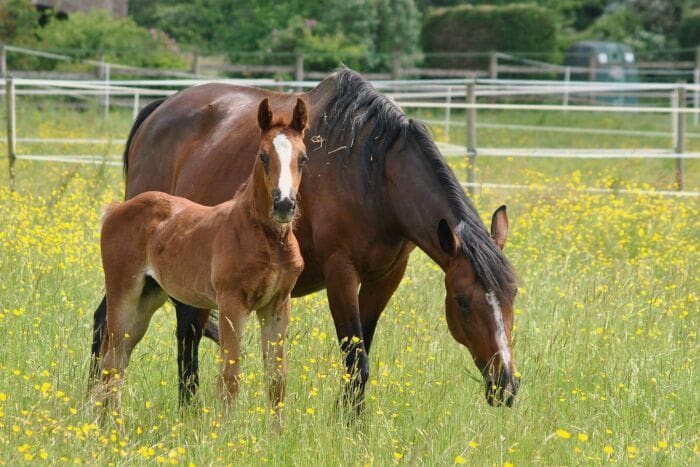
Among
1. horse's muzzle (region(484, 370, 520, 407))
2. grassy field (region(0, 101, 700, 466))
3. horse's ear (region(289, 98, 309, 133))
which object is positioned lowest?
grassy field (region(0, 101, 700, 466))

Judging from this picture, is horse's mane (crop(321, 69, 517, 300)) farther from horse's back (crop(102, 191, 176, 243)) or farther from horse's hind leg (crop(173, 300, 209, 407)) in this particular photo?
horse's hind leg (crop(173, 300, 209, 407))

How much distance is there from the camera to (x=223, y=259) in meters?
4.41

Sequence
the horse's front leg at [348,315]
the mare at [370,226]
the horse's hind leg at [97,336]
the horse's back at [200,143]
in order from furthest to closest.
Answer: the horse's back at [200,143] → the horse's hind leg at [97,336] → the horse's front leg at [348,315] → the mare at [370,226]

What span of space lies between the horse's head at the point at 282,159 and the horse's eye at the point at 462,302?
36.8 inches

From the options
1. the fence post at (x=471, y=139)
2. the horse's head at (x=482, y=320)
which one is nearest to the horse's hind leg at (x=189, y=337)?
the horse's head at (x=482, y=320)

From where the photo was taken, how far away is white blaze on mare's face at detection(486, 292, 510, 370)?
4.59 meters

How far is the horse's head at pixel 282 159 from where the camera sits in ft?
13.3

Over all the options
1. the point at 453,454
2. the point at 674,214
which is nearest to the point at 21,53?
the point at 674,214

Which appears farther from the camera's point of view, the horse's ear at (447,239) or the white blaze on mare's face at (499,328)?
the horse's ear at (447,239)

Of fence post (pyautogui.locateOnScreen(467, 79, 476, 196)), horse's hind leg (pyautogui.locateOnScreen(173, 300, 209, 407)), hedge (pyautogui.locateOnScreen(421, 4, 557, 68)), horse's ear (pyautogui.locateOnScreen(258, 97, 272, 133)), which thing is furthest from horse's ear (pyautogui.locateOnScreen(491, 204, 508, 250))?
hedge (pyautogui.locateOnScreen(421, 4, 557, 68))

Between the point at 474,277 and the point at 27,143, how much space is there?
1086 centimetres

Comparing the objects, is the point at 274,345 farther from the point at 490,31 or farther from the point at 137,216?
the point at 490,31

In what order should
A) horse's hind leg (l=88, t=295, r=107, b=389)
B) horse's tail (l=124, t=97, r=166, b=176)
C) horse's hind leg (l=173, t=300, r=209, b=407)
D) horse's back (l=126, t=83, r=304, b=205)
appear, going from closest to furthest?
1. horse's hind leg (l=88, t=295, r=107, b=389)
2. horse's hind leg (l=173, t=300, r=209, b=407)
3. horse's back (l=126, t=83, r=304, b=205)
4. horse's tail (l=124, t=97, r=166, b=176)

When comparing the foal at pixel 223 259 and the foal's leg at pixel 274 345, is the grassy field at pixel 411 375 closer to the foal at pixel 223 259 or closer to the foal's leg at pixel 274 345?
the foal's leg at pixel 274 345
